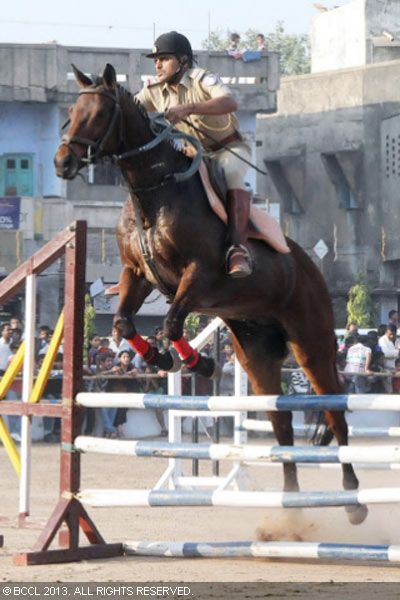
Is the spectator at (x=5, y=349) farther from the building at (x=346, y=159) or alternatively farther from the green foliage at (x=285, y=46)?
the green foliage at (x=285, y=46)

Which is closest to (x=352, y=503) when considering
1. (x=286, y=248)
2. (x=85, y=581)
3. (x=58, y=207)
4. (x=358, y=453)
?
(x=358, y=453)

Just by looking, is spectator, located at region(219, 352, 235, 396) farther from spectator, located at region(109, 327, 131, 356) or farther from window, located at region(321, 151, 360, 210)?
window, located at region(321, 151, 360, 210)

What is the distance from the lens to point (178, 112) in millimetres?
8422

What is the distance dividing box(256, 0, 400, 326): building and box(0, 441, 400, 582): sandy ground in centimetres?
2649

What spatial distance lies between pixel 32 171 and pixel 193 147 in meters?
27.9

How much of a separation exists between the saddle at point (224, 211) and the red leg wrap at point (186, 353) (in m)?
0.75

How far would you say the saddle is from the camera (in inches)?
336

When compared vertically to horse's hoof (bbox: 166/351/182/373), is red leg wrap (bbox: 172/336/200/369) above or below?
above

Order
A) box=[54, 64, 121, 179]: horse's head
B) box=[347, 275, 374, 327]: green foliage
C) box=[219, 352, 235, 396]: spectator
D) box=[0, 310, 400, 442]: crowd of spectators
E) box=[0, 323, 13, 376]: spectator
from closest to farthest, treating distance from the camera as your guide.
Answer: box=[54, 64, 121, 179]: horse's head, box=[0, 323, 13, 376]: spectator, box=[0, 310, 400, 442]: crowd of spectators, box=[219, 352, 235, 396]: spectator, box=[347, 275, 374, 327]: green foliage

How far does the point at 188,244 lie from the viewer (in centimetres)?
829

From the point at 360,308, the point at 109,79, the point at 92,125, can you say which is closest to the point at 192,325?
the point at 360,308

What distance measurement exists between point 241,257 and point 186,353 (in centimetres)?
78

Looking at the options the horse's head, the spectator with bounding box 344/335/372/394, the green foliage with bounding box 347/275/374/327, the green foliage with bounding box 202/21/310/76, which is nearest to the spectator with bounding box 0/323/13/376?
the spectator with bounding box 344/335/372/394

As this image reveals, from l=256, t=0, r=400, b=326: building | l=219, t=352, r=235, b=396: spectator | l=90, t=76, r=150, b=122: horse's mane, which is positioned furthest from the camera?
l=256, t=0, r=400, b=326: building
